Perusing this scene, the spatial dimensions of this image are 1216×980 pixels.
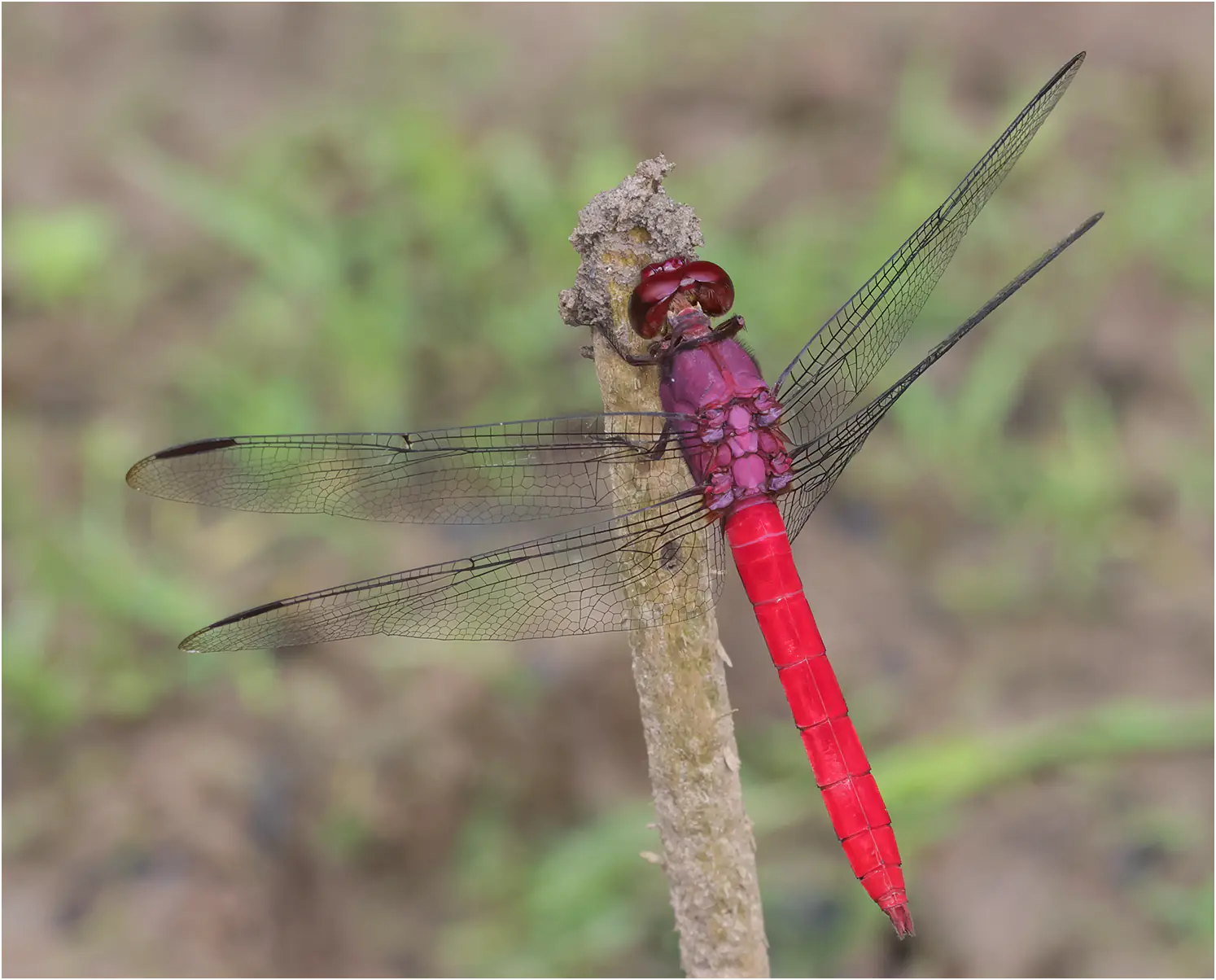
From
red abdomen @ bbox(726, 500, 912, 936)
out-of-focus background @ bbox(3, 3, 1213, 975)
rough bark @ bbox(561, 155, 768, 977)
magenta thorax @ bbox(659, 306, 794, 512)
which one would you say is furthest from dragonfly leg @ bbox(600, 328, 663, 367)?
out-of-focus background @ bbox(3, 3, 1213, 975)

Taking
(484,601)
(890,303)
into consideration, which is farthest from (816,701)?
(890,303)

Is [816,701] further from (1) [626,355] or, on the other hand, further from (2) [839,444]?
(1) [626,355]

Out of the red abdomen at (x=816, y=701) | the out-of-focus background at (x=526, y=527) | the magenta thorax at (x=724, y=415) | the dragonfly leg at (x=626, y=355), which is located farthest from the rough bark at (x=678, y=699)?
the out-of-focus background at (x=526, y=527)

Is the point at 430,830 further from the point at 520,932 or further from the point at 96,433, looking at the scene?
the point at 96,433

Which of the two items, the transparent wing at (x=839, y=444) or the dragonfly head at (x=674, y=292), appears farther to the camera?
the transparent wing at (x=839, y=444)

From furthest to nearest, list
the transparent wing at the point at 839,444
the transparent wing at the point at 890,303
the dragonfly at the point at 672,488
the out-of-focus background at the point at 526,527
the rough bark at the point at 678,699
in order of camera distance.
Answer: the out-of-focus background at the point at 526,527 → the transparent wing at the point at 890,303 → the transparent wing at the point at 839,444 → the dragonfly at the point at 672,488 → the rough bark at the point at 678,699

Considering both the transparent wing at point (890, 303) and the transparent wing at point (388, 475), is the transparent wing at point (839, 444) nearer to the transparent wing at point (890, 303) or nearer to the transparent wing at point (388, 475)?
the transparent wing at point (890, 303)

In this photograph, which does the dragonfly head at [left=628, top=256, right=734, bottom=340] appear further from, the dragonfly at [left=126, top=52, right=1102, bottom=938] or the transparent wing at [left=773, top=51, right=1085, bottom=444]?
the transparent wing at [left=773, top=51, right=1085, bottom=444]
